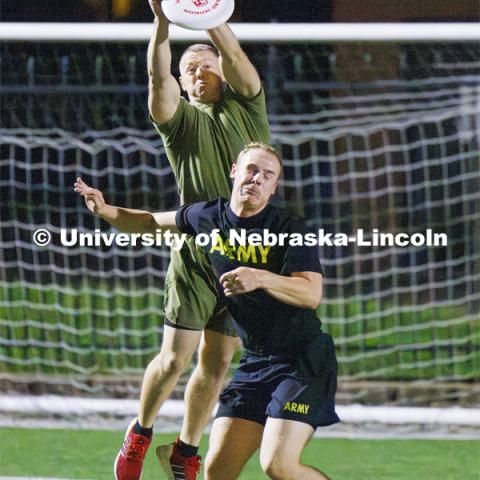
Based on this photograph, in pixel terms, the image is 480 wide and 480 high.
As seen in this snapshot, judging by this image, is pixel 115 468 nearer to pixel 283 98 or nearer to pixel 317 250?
pixel 317 250

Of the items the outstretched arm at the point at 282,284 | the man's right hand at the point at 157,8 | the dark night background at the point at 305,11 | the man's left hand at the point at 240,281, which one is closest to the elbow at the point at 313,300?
the outstretched arm at the point at 282,284

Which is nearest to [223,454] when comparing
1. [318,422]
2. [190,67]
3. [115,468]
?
[318,422]

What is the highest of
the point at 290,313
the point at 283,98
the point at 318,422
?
the point at 283,98

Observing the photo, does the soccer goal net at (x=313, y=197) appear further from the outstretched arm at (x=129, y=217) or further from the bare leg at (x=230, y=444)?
the bare leg at (x=230, y=444)

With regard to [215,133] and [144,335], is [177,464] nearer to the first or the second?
[215,133]

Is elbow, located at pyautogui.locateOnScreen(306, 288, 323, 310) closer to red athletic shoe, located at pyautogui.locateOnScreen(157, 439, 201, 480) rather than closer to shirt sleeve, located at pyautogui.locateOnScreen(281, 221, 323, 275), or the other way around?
shirt sleeve, located at pyautogui.locateOnScreen(281, 221, 323, 275)

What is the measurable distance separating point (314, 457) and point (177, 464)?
1.53 ft

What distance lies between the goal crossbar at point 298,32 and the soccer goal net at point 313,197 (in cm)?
21

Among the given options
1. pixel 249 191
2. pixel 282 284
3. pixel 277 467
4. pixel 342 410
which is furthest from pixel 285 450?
pixel 342 410

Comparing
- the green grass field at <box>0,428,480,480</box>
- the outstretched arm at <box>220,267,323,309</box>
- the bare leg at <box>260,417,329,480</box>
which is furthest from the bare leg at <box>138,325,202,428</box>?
the bare leg at <box>260,417,329,480</box>

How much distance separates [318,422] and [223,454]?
23 cm

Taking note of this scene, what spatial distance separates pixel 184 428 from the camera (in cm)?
307

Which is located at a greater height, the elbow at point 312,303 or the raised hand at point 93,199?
the raised hand at point 93,199

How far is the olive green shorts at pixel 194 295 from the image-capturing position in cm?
296
